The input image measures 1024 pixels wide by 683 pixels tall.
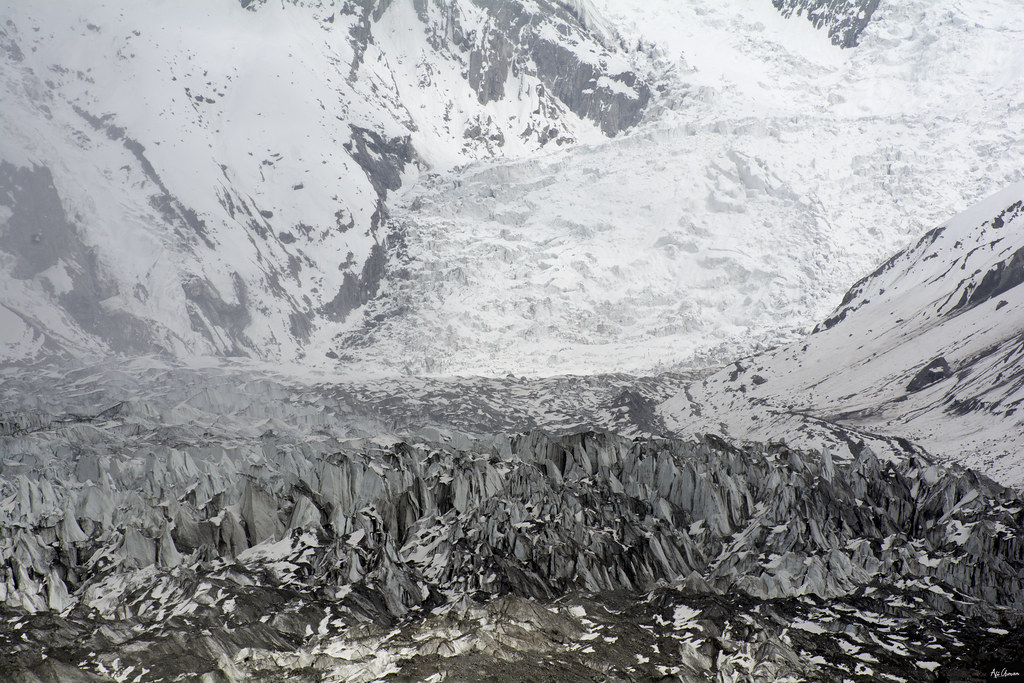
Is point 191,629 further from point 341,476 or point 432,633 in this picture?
point 341,476

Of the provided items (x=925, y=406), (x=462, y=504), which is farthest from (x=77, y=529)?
(x=925, y=406)
